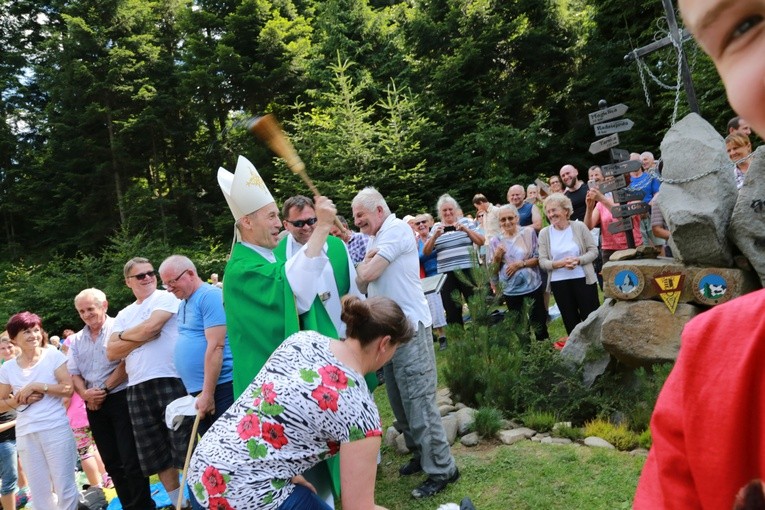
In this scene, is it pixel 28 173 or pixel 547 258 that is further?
pixel 28 173

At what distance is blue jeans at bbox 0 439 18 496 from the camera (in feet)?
17.9

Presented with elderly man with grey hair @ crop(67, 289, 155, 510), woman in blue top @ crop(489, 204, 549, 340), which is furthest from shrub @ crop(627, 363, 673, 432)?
elderly man with grey hair @ crop(67, 289, 155, 510)

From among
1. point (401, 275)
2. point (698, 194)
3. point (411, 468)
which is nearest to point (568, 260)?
point (698, 194)

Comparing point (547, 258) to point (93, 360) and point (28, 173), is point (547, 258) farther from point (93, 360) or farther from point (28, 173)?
point (28, 173)

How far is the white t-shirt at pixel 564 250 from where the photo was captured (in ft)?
19.0

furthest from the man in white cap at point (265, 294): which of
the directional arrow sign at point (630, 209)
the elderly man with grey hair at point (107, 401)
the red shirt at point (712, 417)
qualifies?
the directional arrow sign at point (630, 209)

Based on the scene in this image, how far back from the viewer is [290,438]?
2211mm

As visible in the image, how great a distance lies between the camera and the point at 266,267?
10.2ft

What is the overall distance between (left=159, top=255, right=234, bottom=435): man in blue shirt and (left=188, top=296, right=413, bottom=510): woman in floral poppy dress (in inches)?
58.4

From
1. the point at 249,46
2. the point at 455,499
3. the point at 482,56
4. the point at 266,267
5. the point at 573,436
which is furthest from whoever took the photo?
the point at 249,46

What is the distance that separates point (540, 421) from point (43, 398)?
4284 millimetres

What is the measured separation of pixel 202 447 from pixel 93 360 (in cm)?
305

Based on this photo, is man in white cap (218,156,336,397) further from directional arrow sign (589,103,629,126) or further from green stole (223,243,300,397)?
directional arrow sign (589,103,629,126)

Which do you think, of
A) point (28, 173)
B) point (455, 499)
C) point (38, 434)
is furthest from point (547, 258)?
point (28, 173)
